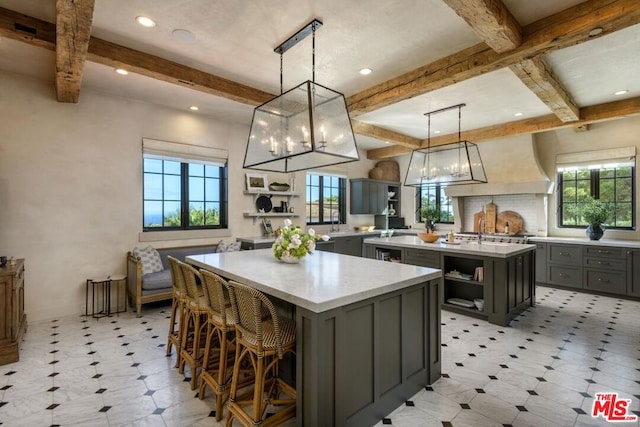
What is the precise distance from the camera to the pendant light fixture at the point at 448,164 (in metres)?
4.70

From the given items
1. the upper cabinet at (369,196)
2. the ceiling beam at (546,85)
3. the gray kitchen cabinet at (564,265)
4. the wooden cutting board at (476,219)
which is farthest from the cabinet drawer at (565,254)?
the upper cabinet at (369,196)

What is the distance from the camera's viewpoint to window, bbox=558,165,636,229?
563cm

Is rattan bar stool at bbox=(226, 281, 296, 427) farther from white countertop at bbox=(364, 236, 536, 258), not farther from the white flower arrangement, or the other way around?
white countertop at bbox=(364, 236, 536, 258)

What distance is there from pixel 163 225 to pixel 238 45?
10.7 feet

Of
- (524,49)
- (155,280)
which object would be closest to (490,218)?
(524,49)

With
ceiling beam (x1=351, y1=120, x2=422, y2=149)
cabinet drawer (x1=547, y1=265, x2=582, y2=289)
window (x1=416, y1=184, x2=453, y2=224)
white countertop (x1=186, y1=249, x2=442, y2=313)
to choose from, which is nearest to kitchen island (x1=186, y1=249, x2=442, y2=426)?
white countertop (x1=186, y1=249, x2=442, y2=313)

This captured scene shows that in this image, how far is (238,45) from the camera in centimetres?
308

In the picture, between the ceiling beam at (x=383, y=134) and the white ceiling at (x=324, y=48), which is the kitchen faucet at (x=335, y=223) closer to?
the ceiling beam at (x=383, y=134)

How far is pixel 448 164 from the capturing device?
4.88 m

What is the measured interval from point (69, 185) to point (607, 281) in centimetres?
831

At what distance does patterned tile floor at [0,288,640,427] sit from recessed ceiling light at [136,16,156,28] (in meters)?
3.07

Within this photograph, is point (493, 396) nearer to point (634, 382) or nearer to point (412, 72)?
point (634, 382)

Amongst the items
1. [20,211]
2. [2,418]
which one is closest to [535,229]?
[2,418]

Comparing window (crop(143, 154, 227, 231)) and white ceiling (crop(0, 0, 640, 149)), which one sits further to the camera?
window (crop(143, 154, 227, 231))
